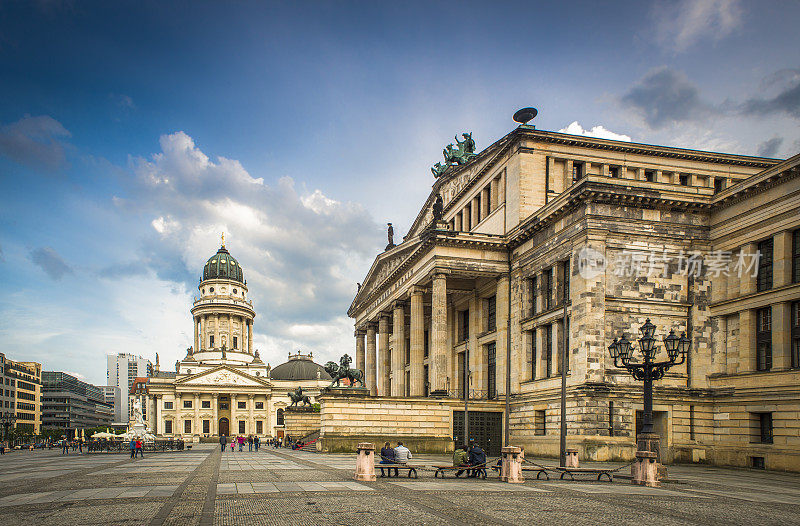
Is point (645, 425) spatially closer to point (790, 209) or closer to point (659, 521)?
point (659, 521)

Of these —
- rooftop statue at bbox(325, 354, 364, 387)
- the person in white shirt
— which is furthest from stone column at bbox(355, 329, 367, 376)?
the person in white shirt

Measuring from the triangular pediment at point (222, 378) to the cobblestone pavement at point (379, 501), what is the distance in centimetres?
10224

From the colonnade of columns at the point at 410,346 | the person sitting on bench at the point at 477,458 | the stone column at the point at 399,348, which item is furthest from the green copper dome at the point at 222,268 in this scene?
the person sitting on bench at the point at 477,458

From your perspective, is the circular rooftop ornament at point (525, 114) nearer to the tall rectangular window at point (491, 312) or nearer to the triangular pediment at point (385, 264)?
the triangular pediment at point (385, 264)

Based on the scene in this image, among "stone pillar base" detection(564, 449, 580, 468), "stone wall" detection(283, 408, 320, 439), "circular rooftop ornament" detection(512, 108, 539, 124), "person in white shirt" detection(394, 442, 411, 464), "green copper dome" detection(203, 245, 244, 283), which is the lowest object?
"stone wall" detection(283, 408, 320, 439)

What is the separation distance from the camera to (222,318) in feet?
445

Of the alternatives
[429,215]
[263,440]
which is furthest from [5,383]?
[429,215]

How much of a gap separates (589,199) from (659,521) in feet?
76.0

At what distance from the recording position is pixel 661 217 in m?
35.5

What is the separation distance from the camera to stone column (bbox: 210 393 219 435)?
402 feet

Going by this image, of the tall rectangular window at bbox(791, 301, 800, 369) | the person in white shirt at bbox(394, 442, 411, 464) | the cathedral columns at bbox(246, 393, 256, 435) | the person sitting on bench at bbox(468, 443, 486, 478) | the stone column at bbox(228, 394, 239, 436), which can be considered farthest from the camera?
the cathedral columns at bbox(246, 393, 256, 435)

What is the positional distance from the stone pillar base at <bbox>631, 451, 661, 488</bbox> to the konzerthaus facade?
37.4 feet

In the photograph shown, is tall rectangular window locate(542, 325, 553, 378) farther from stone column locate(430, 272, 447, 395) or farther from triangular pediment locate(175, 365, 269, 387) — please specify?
triangular pediment locate(175, 365, 269, 387)

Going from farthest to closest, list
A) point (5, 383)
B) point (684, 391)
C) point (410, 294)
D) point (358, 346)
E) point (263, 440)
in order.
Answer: point (5, 383), point (263, 440), point (358, 346), point (410, 294), point (684, 391)
